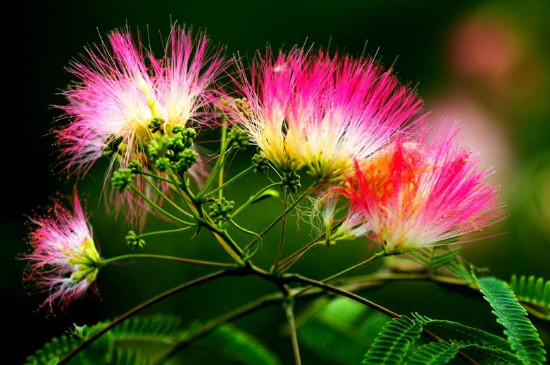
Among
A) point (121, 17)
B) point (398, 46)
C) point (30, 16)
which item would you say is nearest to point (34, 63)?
point (30, 16)

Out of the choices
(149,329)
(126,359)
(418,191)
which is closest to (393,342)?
(418,191)

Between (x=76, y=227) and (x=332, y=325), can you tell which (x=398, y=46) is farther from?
(x=76, y=227)

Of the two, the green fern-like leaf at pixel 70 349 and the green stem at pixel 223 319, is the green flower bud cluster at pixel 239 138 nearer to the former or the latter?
the green stem at pixel 223 319

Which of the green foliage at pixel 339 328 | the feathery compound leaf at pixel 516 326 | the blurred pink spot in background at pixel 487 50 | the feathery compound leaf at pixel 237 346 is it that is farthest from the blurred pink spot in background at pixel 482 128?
the feathery compound leaf at pixel 516 326

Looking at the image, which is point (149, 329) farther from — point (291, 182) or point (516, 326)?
point (516, 326)

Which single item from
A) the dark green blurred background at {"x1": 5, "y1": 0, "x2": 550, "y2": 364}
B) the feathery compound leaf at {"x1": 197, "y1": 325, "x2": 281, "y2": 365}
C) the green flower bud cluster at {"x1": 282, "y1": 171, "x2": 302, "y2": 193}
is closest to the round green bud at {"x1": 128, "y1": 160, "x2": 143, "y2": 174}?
the green flower bud cluster at {"x1": 282, "y1": 171, "x2": 302, "y2": 193}
